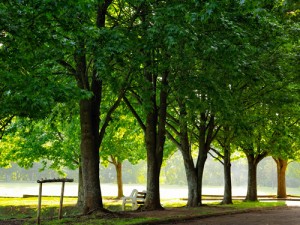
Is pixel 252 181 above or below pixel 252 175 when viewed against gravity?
below

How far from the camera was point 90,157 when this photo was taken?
1550 cm

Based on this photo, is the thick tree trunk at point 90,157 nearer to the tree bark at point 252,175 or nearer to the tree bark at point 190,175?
the tree bark at point 190,175

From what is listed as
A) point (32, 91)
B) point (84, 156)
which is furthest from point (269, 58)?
point (32, 91)

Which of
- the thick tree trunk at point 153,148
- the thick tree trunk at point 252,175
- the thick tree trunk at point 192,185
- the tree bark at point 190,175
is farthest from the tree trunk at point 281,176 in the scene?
the thick tree trunk at point 153,148

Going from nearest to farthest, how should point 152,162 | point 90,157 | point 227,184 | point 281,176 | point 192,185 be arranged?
point 90,157 < point 152,162 < point 192,185 < point 227,184 < point 281,176

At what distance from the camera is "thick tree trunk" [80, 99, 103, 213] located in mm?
15211

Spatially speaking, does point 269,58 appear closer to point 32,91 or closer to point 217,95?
point 217,95

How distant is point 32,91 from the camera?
10914mm

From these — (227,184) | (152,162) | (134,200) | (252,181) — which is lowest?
(134,200)

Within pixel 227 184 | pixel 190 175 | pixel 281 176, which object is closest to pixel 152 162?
pixel 190 175

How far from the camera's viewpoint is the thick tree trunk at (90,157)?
1521 cm

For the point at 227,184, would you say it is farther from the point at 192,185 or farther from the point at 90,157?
the point at 90,157

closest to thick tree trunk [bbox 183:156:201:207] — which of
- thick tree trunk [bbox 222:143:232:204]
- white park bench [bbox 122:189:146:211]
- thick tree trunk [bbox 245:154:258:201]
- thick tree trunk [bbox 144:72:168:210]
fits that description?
white park bench [bbox 122:189:146:211]

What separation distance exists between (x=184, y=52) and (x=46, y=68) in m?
4.37
